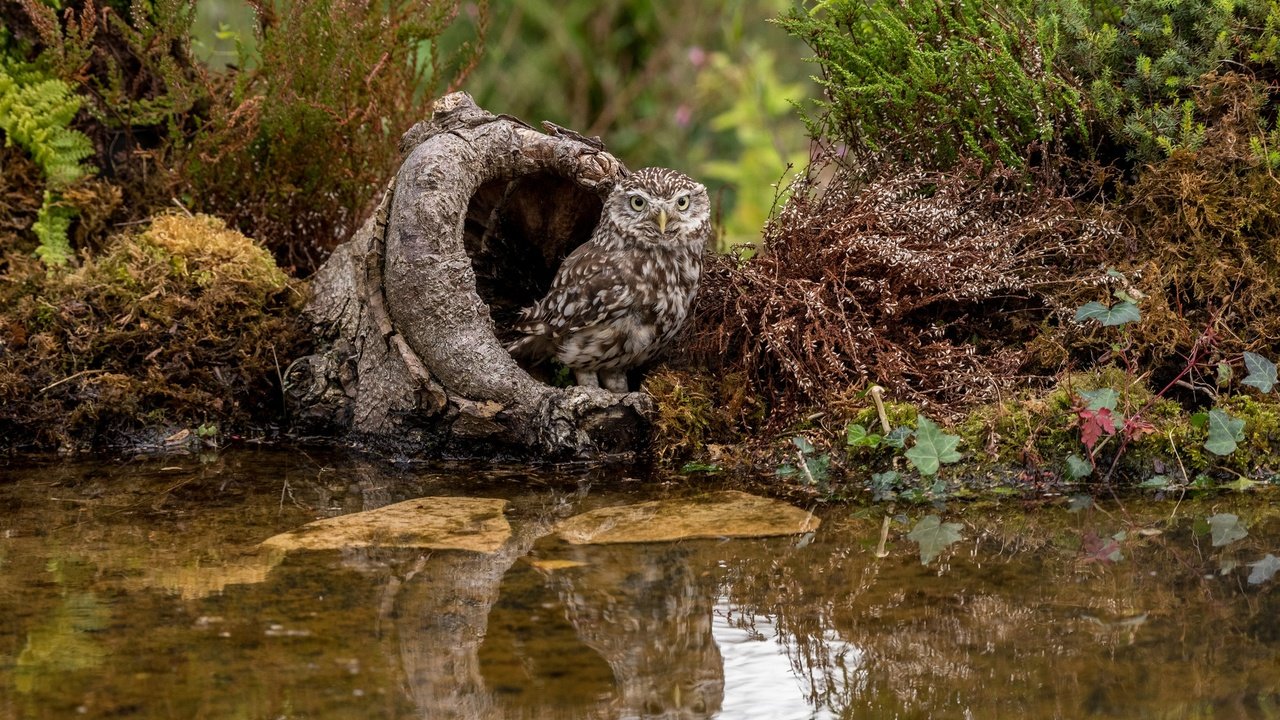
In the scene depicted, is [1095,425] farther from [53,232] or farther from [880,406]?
[53,232]

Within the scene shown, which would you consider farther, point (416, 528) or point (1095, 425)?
point (1095, 425)

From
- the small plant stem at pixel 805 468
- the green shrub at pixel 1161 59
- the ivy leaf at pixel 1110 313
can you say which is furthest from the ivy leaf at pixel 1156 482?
the green shrub at pixel 1161 59

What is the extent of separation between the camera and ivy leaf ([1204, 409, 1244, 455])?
4.12 m

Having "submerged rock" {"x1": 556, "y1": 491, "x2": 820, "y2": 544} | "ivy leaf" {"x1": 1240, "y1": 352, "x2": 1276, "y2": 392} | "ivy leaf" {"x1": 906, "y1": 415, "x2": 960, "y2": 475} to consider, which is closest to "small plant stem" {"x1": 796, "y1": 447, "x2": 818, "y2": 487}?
"submerged rock" {"x1": 556, "y1": 491, "x2": 820, "y2": 544}

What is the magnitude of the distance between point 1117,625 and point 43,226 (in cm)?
474

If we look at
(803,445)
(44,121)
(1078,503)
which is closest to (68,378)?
(44,121)

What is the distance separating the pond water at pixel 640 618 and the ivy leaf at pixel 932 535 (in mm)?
34

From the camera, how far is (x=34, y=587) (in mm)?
3246

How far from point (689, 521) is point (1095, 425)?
1.42m

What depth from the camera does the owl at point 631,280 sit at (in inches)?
187

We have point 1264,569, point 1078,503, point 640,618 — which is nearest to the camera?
point 640,618

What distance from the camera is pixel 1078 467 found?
417 centimetres

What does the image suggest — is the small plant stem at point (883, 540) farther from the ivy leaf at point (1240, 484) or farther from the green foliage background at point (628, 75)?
the green foliage background at point (628, 75)

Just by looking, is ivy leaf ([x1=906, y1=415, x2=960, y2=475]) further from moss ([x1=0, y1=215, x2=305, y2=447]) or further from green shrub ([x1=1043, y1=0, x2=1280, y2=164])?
moss ([x1=0, y1=215, x2=305, y2=447])
